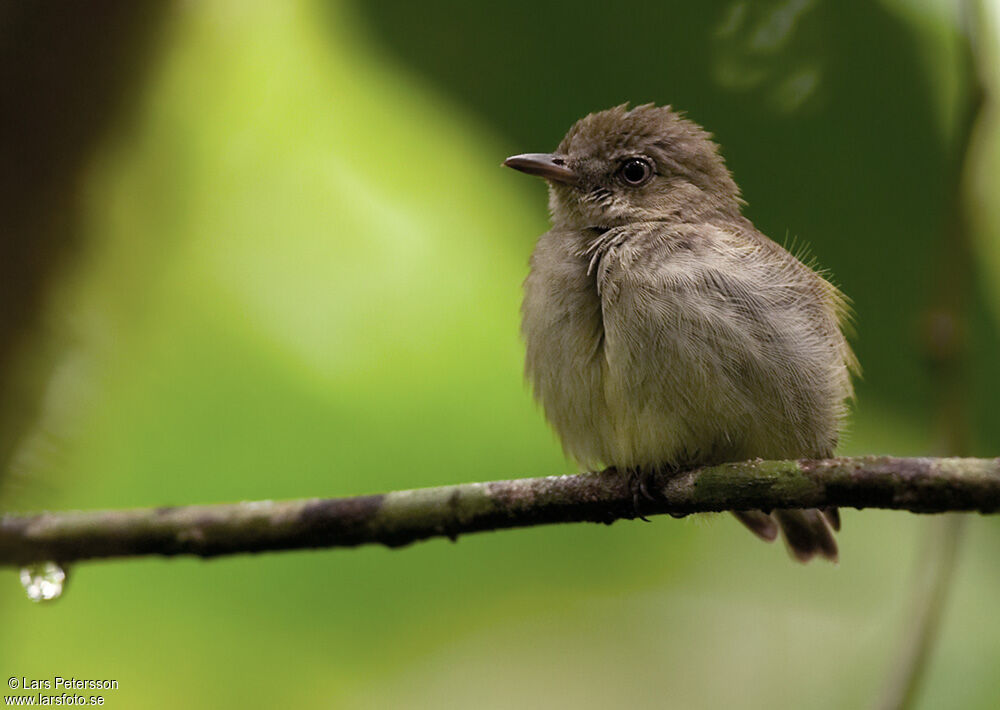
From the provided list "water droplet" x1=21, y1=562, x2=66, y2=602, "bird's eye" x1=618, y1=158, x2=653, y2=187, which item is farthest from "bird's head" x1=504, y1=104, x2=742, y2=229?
"water droplet" x1=21, y1=562, x2=66, y2=602

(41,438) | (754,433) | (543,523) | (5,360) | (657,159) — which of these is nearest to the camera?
(5,360)

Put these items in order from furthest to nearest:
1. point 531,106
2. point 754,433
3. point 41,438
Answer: point 531,106 < point 754,433 < point 41,438

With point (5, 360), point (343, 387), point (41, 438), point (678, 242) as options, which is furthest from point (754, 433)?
point (5, 360)

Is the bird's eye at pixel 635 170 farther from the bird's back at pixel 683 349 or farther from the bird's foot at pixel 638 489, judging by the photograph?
the bird's foot at pixel 638 489

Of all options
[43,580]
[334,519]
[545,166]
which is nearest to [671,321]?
[545,166]

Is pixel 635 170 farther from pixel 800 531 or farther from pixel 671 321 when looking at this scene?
pixel 800 531

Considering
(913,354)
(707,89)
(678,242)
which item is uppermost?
(707,89)

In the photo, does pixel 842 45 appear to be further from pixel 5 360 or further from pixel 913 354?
pixel 5 360

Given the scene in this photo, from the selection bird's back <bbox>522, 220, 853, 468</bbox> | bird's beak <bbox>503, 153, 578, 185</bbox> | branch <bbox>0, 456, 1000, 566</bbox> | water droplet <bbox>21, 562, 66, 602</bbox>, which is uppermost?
bird's beak <bbox>503, 153, 578, 185</bbox>

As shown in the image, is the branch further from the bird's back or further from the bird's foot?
the bird's back
